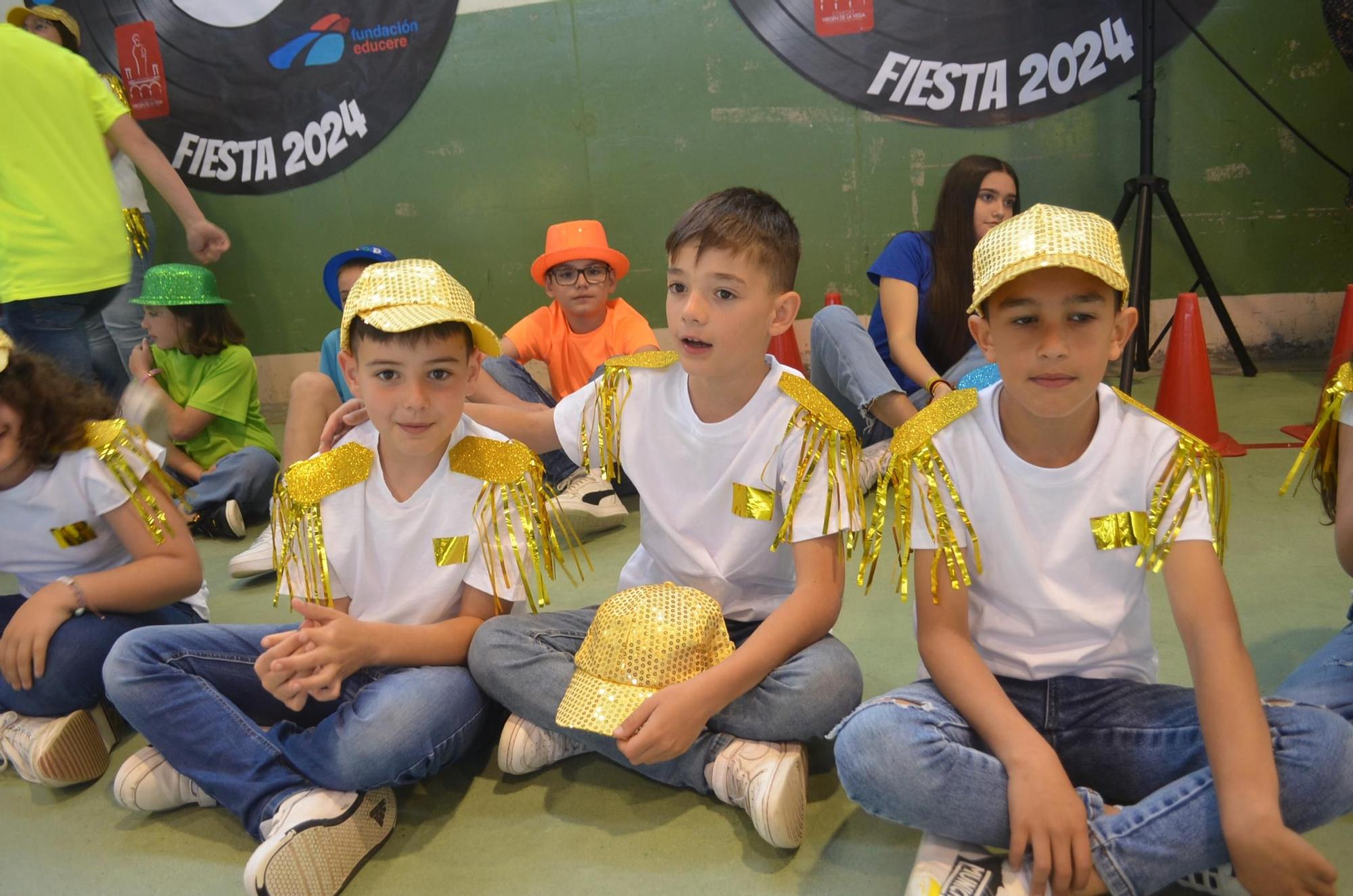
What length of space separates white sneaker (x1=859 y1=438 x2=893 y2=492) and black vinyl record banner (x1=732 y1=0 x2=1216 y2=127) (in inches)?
58.6

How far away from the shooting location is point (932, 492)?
4.02ft

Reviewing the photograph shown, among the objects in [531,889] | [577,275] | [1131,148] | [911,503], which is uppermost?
[1131,148]

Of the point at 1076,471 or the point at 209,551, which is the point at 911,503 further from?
the point at 209,551

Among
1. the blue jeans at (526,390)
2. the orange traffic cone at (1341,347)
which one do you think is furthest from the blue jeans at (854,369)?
the orange traffic cone at (1341,347)

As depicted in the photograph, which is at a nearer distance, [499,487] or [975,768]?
[975,768]

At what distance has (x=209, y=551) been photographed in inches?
104

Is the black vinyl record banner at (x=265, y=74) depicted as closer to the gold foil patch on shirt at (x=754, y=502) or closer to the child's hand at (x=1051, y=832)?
the gold foil patch on shirt at (x=754, y=502)

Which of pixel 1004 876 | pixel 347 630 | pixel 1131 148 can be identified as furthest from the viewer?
pixel 1131 148

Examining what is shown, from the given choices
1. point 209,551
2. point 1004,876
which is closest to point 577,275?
point 209,551

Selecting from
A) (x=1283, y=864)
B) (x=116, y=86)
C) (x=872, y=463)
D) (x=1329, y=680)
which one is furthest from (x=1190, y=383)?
(x=116, y=86)

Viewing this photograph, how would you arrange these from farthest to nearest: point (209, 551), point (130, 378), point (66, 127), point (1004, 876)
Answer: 1. point (130, 378)
2. point (209, 551)
3. point (66, 127)
4. point (1004, 876)

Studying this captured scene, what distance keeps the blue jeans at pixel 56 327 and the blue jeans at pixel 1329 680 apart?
2.40 metres

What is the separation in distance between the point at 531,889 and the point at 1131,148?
3248 mm

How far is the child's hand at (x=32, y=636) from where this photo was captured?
153 cm
